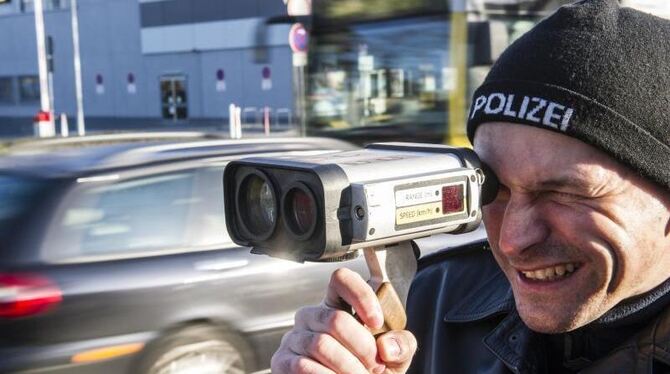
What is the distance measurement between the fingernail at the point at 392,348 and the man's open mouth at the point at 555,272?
304 mm

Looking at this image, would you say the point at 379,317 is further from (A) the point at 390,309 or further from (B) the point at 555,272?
(B) the point at 555,272

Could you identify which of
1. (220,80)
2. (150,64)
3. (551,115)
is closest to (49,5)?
(150,64)

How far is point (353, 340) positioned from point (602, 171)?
20.4 inches

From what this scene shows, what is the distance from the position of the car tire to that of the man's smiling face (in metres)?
2.96

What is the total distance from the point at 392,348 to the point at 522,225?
326mm

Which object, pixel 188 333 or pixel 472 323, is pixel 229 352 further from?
pixel 472 323

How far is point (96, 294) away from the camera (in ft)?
13.1

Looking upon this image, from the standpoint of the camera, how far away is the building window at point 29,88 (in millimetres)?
40531

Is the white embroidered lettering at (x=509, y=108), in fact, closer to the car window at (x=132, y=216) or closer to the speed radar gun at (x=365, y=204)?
the speed radar gun at (x=365, y=204)

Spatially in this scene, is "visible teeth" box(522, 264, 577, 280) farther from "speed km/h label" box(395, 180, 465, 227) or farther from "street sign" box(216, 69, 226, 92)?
"street sign" box(216, 69, 226, 92)

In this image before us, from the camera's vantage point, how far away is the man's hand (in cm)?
134

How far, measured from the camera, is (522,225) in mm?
1487

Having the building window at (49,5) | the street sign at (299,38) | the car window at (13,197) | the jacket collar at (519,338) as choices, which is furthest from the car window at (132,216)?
the building window at (49,5)

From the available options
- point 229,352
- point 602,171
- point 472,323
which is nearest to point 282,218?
point 602,171
